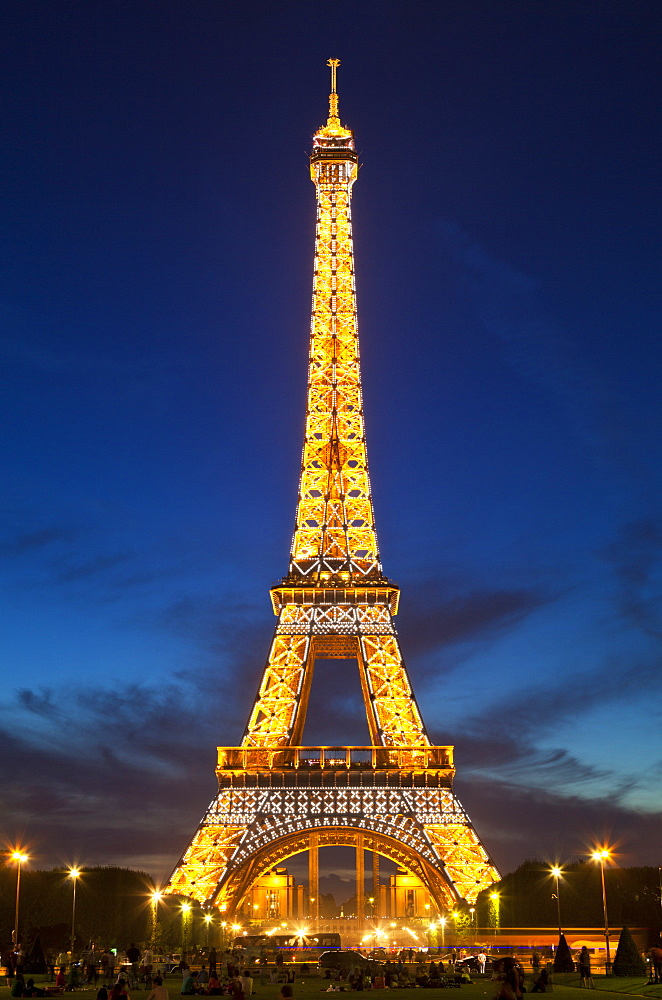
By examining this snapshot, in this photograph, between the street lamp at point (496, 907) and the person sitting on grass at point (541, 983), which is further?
the street lamp at point (496, 907)

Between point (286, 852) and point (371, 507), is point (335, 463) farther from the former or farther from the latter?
point (286, 852)

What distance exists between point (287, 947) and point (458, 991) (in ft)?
81.5

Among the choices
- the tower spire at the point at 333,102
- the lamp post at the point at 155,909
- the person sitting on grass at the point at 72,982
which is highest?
the tower spire at the point at 333,102

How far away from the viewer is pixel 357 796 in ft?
196

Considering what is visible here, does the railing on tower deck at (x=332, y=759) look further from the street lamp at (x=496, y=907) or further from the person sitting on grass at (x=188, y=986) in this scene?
the person sitting on grass at (x=188, y=986)

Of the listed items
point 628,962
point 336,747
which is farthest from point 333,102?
point 628,962

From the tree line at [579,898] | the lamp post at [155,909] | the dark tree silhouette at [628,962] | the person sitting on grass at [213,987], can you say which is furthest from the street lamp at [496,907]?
the person sitting on grass at [213,987]

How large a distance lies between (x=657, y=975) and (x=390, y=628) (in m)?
34.2

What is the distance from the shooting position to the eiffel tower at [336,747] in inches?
2274

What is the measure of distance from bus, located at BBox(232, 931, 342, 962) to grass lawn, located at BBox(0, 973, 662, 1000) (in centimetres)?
1143

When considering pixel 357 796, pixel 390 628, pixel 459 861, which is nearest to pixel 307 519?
pixel 390 628

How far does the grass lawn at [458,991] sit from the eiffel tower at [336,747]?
15.9m

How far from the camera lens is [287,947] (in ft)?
190

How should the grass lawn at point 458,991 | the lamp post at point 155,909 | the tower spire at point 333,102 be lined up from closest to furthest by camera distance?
the grass lawn at point 458,991 → the lamp post at point 155,909 → the tower spire at point 333,102
